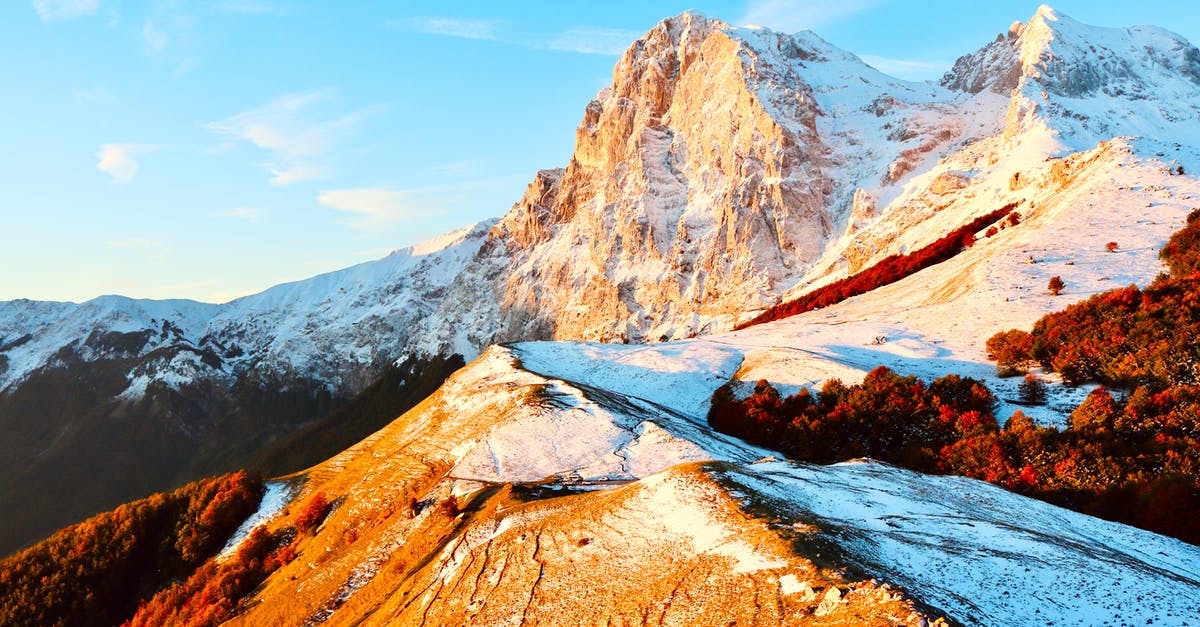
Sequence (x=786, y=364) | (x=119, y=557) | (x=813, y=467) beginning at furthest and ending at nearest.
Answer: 1. (x=786, y=364)
2. (x=119, y=557)
3. (x=813, y=467)

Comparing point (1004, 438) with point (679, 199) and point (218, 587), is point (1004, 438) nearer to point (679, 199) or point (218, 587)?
point (218, 587)

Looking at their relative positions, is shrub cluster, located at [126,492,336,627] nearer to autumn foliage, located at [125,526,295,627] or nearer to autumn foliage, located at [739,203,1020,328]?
autumn foliage, located at [125,526,295,627]

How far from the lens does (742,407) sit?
25094 mm

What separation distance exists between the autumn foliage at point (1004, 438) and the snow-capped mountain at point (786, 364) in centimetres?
184

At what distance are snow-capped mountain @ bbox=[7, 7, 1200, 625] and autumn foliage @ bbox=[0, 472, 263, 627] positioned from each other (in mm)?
2994

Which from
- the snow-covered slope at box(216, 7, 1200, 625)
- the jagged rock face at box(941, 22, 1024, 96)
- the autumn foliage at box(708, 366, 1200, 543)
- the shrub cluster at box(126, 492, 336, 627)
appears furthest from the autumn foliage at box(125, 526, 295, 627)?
the jagged rock face at box(941, 22, 1024, 96)

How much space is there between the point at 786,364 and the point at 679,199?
7381cm

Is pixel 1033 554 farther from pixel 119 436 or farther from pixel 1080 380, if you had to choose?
pixel 119 436

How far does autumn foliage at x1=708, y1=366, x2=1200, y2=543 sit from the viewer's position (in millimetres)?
15594

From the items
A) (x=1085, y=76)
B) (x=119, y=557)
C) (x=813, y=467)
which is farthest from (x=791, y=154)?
(x=119, y=557)

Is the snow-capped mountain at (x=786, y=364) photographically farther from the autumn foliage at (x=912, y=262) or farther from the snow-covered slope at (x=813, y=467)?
the autumn foliage at (x=912, y=262)

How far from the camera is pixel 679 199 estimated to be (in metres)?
98.7

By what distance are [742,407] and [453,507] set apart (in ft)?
45.7

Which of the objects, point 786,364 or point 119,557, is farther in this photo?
point 786,364
